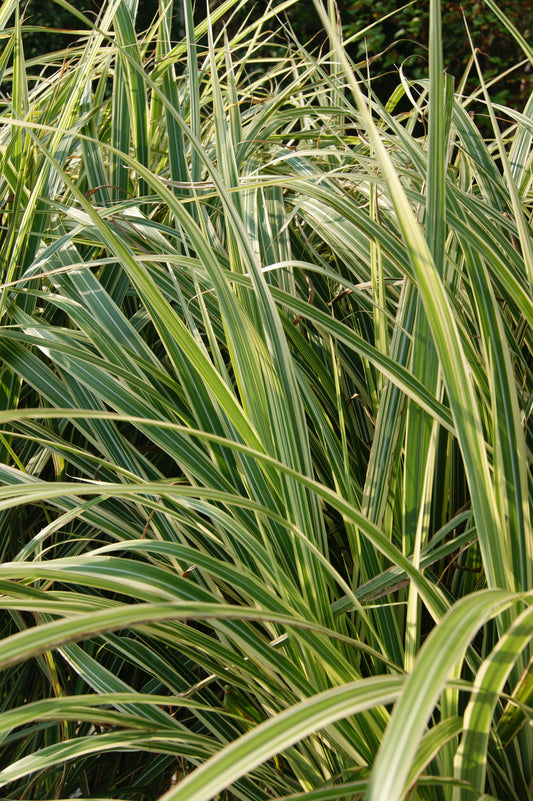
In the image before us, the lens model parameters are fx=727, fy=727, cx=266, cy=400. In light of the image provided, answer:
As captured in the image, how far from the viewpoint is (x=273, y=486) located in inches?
26.6

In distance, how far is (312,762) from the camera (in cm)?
64

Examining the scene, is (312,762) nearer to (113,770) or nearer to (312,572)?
(312,572)

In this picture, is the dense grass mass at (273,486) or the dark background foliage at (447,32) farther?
the dark background foliage at (447,32)

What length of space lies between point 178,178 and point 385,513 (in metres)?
0.64

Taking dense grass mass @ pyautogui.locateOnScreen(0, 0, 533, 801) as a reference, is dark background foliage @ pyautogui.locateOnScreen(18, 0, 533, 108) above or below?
above

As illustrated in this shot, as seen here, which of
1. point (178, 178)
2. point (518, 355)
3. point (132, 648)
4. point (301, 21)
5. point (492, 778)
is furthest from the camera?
point (301, 21)

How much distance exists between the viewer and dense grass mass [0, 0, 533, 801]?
50cm

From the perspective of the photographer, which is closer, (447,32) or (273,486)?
(273,486)

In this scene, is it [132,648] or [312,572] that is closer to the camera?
[312,572]

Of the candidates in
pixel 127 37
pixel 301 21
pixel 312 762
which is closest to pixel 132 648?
pixel 312 762

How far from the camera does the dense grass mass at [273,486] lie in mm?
496

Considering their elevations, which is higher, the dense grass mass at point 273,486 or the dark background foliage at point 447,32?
the dark background foliage at point 447,32

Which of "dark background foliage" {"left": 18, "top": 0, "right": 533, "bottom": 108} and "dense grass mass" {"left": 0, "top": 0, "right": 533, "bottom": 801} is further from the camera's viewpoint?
"dark background foliage" {"left": 18, "top": 0, "right": 533, "bottom": 108}

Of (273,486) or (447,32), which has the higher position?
(447,32)
